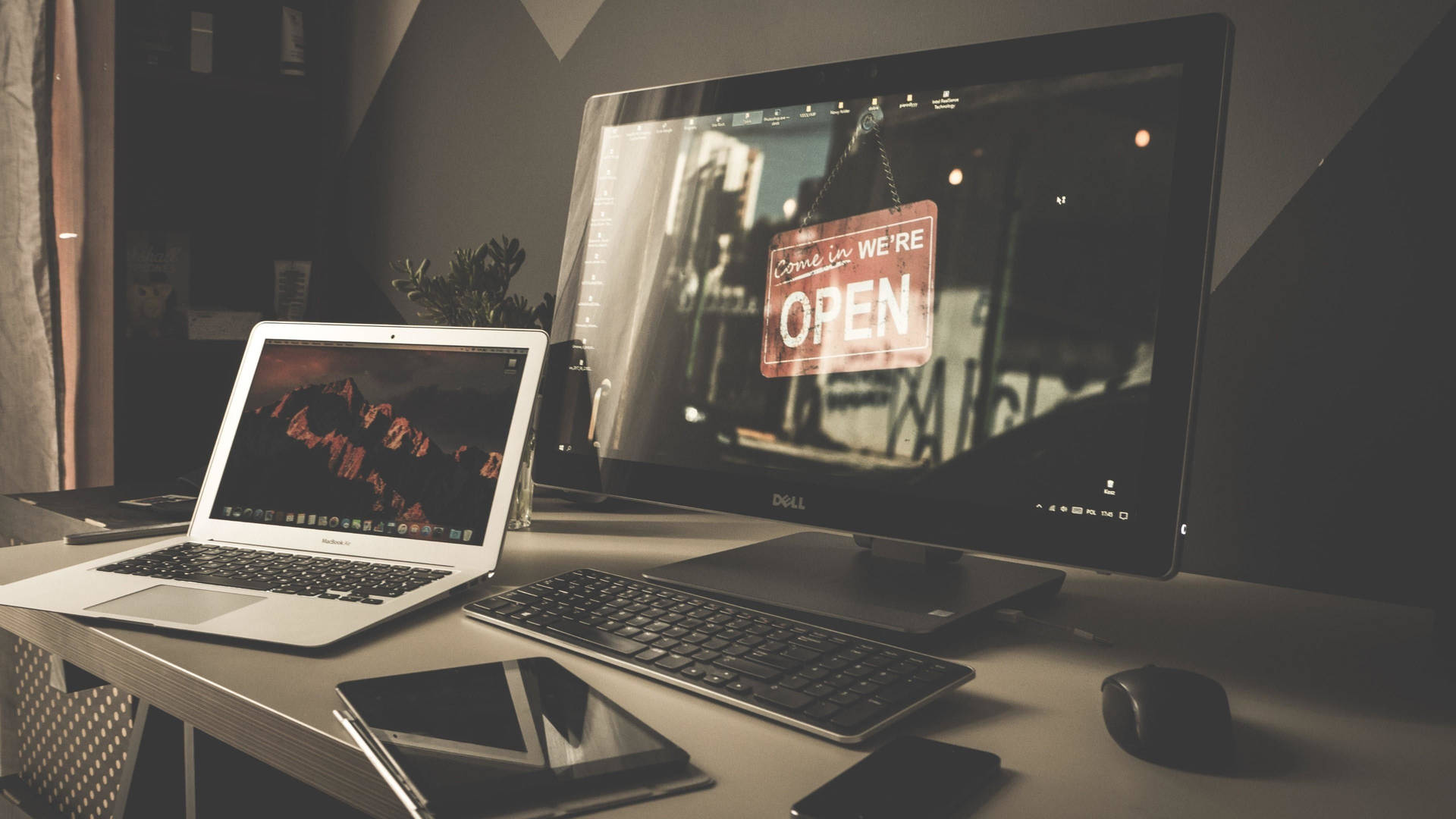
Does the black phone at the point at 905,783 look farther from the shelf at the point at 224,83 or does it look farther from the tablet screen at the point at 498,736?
the shelf at the point at 224,83

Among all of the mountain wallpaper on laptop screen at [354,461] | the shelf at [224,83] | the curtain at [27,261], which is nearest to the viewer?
the mountain wallpaper on laptop screen at [354,461]

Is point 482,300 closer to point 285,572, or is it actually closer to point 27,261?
point 285,572

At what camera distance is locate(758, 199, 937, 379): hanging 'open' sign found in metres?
0.79

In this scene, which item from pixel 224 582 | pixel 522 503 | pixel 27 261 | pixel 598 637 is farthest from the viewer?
pixel 27 261

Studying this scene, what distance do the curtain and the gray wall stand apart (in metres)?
0.58

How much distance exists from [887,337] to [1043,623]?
27 centimetres

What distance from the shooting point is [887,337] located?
2.63ft

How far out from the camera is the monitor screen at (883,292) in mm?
692

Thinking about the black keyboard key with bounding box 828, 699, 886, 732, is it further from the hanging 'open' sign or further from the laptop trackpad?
the laptop trackpad

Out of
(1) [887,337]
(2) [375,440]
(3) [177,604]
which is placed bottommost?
(3) [177,604]

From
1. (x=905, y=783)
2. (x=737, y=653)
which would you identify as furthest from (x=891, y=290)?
(x=905, y=783)

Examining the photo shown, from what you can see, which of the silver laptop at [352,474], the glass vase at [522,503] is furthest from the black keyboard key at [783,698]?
the glass vase at [522,503]

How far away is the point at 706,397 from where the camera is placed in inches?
35.8

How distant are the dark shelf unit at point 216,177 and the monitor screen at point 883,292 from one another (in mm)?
1367
